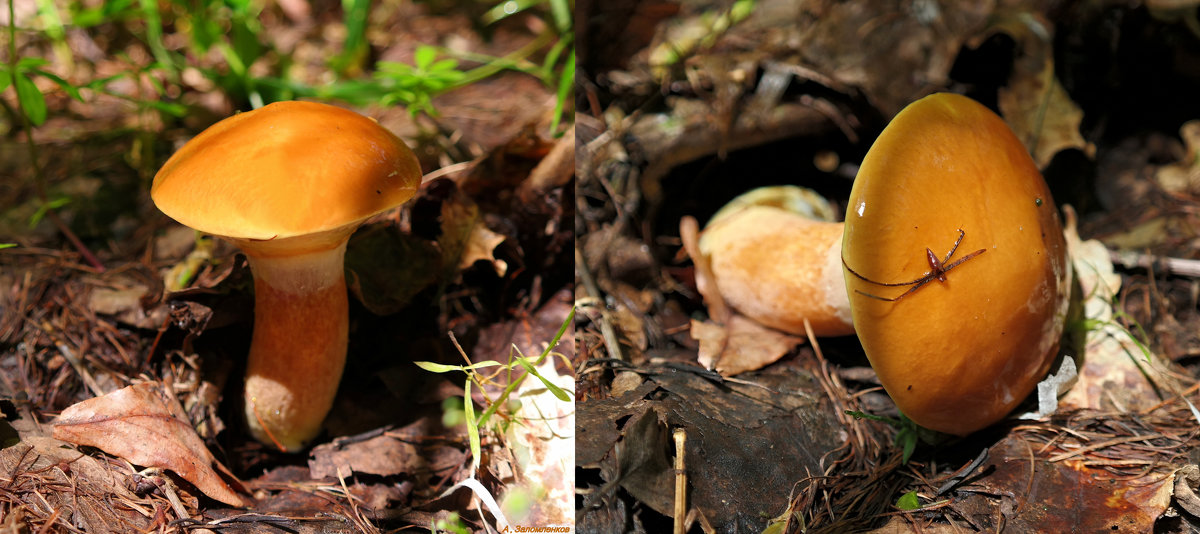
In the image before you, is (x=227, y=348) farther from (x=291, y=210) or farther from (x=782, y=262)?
(x=782, y=262)

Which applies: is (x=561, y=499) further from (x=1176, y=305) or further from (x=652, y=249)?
(x=1176, y=305)

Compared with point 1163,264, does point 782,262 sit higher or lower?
higher

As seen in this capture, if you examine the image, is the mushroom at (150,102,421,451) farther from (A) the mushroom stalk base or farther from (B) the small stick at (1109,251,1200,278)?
(B) the small stick at (1109,251,1200,278)

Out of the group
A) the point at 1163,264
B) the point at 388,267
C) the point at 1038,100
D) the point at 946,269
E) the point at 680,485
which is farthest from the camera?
the point at 1038,100

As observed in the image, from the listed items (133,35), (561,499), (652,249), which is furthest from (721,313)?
(133,35)

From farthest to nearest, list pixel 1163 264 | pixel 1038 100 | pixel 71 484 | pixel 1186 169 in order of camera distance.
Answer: pixel 1186 169, pixel 1038 100, pixel 1163 264, pixel 71 484

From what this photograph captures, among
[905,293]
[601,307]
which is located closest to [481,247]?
[601,307]
